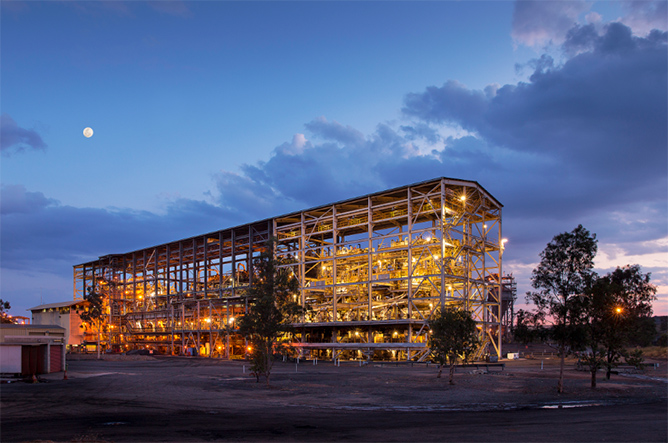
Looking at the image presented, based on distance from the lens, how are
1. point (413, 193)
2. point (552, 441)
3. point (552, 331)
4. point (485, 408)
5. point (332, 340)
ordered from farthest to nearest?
1. point (332, 340)
2. point (413, 193)
3. point (552, 331)
4. point (485, 408)
5. point (552, 441)

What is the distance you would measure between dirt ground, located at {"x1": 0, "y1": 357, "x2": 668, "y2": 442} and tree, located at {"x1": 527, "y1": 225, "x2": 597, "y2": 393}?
3.31 meters

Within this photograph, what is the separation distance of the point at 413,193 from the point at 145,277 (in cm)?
5727

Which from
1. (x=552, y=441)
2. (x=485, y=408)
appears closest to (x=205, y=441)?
(x=552, y=441)

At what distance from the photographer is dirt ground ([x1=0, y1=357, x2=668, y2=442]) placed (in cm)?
1505

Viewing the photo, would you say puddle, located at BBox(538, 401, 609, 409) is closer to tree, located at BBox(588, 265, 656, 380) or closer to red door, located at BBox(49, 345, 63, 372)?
tree, located at BBox(588, 265, 656, 380)

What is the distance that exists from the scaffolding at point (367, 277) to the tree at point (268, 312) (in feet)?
42.9

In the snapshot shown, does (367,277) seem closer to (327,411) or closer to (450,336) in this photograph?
(450,336)

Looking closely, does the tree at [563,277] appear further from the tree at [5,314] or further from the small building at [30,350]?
the tree at [5,314]

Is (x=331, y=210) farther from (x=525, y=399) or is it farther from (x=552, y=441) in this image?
(x=552, y=441)

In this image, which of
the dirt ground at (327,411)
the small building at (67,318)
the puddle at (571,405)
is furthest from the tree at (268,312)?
the small building at (67,318)

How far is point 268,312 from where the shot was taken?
30.0 metres

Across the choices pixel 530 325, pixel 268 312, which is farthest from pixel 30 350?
pixel 530 325

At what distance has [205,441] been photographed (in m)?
14.1

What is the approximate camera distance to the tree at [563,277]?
2678cm
